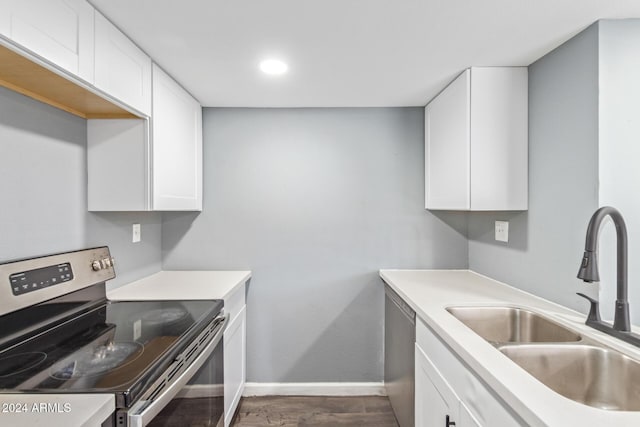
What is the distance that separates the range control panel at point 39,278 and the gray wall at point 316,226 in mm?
1032

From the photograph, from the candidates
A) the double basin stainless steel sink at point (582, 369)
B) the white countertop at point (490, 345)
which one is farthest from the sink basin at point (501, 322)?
the double basin stainless steel sink at point (582, 369)

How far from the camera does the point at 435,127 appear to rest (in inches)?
85.0

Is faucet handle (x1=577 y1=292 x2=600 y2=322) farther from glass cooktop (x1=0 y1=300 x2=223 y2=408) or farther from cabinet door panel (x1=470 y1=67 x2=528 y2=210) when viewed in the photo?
glass cooktop (x1=0 y1=300 x2=223 y2=408)

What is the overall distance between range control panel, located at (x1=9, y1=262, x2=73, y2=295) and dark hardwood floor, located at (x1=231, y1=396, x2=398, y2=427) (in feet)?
4.51

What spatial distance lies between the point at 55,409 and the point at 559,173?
1.97 m

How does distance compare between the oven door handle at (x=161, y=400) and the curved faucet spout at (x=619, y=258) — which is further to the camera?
the curved faucet spout at (x=619, y=258)

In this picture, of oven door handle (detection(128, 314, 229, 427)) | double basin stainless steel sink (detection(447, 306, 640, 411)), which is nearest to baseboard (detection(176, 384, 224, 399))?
oven door handle (detection(128, 314, 229, 427))

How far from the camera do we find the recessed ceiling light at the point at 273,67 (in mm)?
1646

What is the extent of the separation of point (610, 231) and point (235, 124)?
2.21m

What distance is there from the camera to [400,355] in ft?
6.25

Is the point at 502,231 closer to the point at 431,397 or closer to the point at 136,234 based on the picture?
the point at 431,397

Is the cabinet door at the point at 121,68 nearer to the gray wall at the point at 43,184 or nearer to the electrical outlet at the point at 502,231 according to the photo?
the gray wall at the point at 43,184

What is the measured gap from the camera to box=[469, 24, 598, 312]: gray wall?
52.9 inches

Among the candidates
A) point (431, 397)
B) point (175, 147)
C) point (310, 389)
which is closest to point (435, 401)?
point (431, 397)
